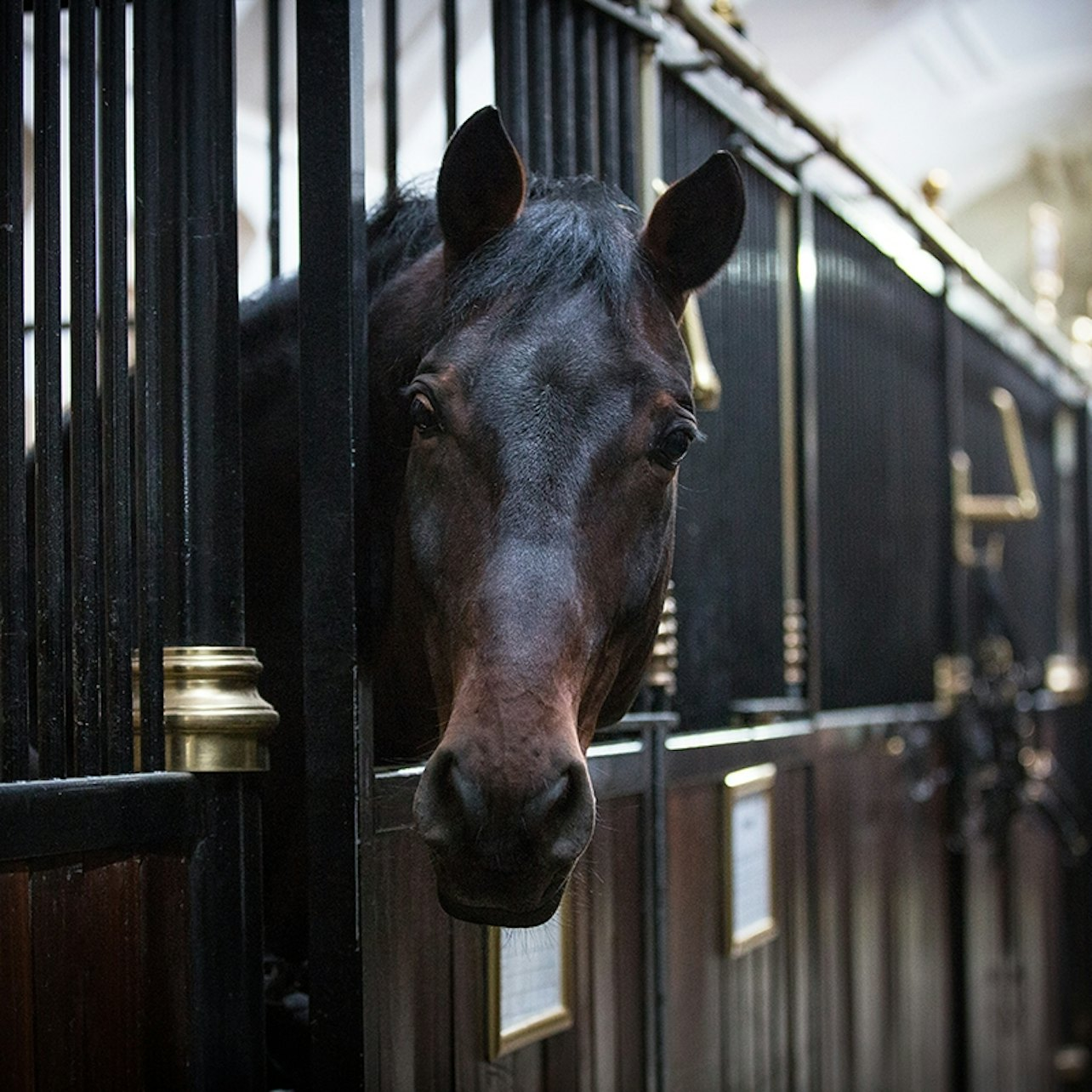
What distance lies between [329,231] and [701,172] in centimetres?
45

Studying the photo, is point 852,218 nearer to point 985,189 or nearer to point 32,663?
point 32,663

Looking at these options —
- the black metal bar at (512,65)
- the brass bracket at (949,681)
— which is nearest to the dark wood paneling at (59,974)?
the black metal bar at (512,65)

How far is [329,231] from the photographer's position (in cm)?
193

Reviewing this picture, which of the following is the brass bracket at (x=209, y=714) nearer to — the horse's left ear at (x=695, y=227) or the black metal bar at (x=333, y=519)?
the black metal bar at (x=333, y=519)

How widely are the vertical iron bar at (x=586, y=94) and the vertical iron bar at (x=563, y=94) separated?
4 centimetres

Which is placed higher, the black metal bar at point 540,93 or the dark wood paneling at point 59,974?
the black metal bar at point 540,93

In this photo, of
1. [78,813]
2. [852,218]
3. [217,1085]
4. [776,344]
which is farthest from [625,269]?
[852,218]

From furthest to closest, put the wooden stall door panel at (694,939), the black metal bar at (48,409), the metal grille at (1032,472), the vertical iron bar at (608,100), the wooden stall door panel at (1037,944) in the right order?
the metal grille at (1032,472), the wooden stall door panel at (1037,944), the wooden stall door panel at (694,939), the vertical iron bar at (608,100), the black metal bar at (48,409)

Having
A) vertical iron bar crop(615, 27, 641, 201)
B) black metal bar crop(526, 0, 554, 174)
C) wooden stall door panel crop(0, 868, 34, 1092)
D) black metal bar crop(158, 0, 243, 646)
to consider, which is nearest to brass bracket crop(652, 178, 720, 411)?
vertical iron bar crop(615, 27, 641, 201)

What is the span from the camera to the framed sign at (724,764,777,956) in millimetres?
2928

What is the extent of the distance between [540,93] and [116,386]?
0.90m

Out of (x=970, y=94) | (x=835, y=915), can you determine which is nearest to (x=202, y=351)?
(x=835, y=915)

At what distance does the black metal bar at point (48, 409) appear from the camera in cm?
167

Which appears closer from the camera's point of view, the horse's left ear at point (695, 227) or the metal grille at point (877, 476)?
the horse's left ear at point (695, 227)
